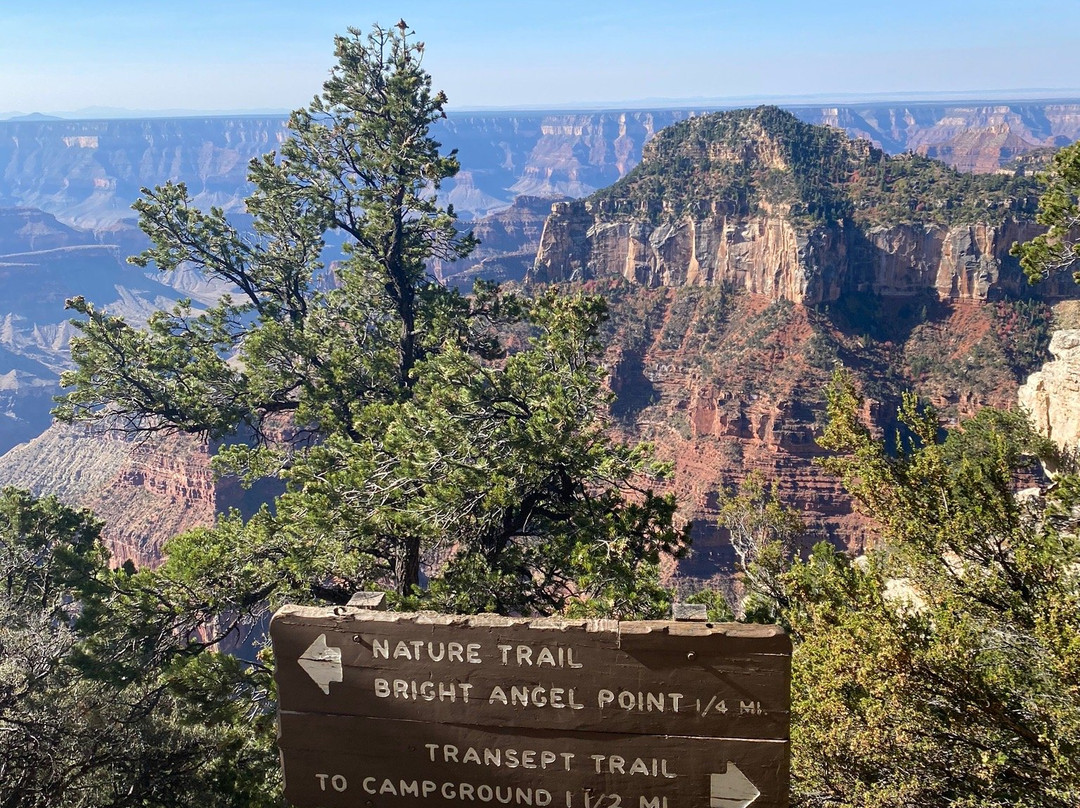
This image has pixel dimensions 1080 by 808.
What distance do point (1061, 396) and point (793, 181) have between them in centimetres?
6480

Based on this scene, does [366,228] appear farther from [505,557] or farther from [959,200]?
[959,200]

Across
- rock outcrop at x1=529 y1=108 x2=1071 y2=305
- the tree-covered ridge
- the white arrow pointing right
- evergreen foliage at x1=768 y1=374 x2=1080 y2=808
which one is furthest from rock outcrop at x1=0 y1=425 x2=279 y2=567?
the white arrow pointing right

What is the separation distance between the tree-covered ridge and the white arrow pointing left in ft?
245

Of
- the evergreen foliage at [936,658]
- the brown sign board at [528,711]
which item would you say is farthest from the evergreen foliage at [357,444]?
the brown sign board at [528,711]

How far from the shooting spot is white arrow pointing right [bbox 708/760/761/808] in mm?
3436

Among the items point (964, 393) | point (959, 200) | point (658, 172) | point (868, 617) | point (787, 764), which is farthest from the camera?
point (658, 172)

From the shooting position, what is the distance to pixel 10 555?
471 inches

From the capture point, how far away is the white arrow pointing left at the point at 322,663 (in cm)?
361

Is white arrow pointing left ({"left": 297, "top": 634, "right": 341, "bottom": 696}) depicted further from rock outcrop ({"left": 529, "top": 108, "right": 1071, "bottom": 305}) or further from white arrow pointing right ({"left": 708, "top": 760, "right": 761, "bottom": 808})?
rock outcrop ({"left": 529, "top": 108, "right": 1071, "bottom": 305})

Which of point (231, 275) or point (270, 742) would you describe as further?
point (231, 275)

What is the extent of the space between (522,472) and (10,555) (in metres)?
8.67

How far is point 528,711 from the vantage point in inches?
139

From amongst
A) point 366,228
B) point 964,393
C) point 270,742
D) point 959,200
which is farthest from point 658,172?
point 270,742

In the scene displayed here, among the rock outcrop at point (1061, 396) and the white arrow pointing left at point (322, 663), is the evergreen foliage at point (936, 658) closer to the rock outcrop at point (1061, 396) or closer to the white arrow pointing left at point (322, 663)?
the white arrow pointing left at point (322, 663)
